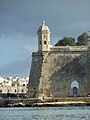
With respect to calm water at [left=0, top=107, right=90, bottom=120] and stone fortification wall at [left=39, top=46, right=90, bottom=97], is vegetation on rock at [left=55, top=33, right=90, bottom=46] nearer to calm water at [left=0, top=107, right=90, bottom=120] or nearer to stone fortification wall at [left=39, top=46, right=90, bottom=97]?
stone fortification wall at [left=39, top=46, right=90, bottom=97]

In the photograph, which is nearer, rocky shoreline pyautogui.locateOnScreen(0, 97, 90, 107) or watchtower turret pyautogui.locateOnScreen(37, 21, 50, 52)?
rocky shoreline pyautogui.locateOnScreen(0, 97, 90, 107)

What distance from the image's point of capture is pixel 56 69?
81250 mm

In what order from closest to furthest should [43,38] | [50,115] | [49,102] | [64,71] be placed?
[50,115] < [49,102] < [43,38] < [64,71]

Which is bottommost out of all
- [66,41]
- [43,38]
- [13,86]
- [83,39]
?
[13,86]

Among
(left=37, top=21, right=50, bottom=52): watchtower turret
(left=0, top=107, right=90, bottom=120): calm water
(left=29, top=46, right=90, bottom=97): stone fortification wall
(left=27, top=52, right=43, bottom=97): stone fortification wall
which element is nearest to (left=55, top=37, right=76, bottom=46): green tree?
(left=29, top=46, right=90, bottom=97): stone fortification wall

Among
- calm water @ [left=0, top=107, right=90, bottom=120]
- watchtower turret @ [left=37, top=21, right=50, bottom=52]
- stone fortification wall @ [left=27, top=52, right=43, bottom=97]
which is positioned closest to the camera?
calm water @ [left=0, top=107, right=90, bottom=120]

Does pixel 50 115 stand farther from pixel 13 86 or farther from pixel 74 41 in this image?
pixel 13 86

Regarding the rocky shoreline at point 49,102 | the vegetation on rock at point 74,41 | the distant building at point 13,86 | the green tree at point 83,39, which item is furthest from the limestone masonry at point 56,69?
the distant building at point 13,86

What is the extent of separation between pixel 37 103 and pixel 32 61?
31.8ft

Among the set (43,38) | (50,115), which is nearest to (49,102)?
(43,38)

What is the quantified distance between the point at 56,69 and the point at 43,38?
423cm

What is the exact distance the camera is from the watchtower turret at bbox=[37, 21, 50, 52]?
80.1 m

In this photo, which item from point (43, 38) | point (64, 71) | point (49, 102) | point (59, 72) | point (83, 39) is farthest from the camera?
point (83, 39)

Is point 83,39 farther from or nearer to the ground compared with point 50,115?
farther from the ground
